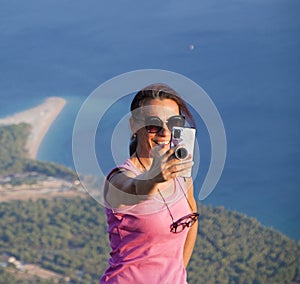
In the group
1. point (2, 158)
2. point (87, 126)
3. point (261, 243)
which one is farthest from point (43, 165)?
point (87, 126)

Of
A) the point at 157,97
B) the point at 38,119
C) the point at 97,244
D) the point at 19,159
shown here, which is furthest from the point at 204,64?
the point at 157,97

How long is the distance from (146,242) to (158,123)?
149 millimetres

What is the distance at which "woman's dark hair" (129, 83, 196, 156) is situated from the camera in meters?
0.91

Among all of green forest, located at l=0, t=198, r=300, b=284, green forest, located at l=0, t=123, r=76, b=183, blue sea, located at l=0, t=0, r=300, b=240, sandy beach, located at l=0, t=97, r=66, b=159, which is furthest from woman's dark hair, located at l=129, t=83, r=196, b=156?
sandy beach, located at l=0, t=97, r=66, b=159

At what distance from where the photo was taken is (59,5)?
323 inches

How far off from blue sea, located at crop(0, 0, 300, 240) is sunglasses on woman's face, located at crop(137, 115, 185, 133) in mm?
6604

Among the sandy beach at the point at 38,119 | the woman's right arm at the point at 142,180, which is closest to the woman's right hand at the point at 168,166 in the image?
the woman's right arm at the point at 142,180

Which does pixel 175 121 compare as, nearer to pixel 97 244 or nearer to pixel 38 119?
pixel 97 244

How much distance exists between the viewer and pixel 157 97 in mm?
911

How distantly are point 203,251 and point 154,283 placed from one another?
22.6 feet

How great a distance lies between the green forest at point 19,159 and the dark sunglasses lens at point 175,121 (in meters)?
8.70

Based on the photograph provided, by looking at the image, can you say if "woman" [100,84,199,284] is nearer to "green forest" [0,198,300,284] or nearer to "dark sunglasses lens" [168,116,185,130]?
"dark sunglasses lens" [168,116,185,130]

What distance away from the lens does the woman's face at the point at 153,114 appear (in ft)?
2.92

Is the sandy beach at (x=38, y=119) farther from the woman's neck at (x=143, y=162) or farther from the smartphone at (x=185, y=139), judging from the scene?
the smartphone at (x=185, y=139)
